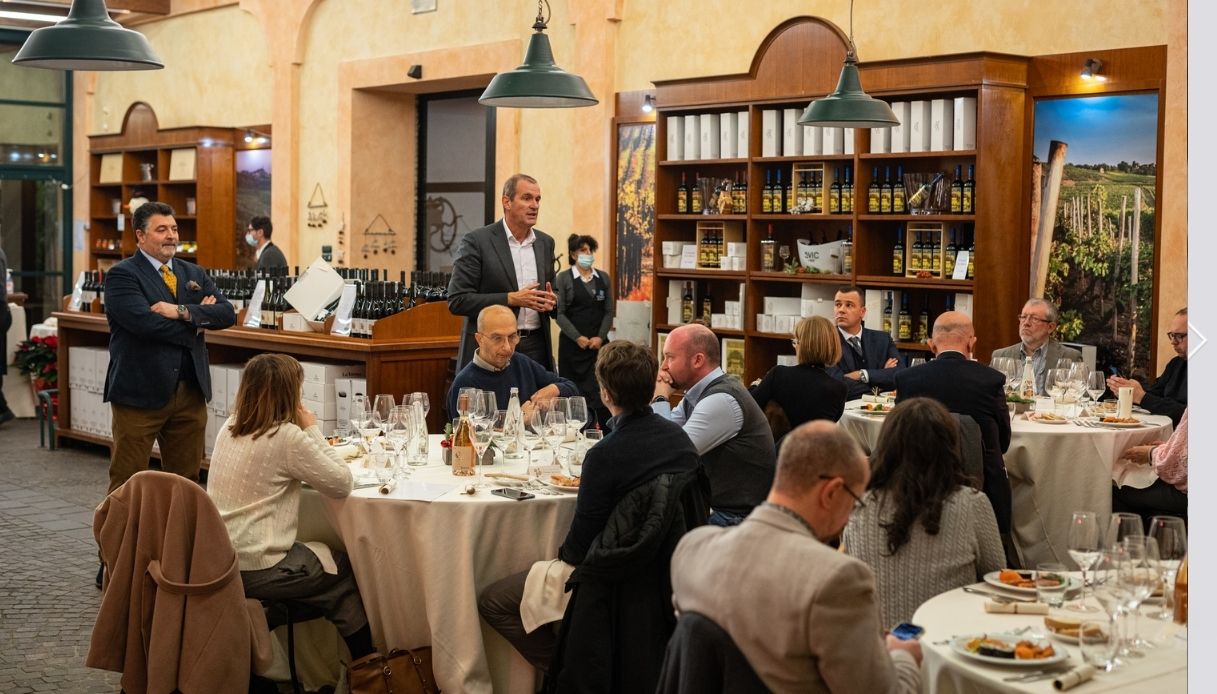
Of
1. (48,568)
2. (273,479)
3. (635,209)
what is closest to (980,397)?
(273,479)

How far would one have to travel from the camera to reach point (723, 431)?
4.43 metres

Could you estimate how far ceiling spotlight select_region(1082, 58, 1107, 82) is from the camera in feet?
24.5

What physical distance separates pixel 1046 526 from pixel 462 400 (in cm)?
295

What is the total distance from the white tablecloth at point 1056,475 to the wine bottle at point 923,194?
2260 millimetres

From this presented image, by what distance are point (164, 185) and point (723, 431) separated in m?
11.9

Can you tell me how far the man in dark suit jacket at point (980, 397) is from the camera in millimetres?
5441

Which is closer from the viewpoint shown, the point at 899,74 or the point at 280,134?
the point at 899,74

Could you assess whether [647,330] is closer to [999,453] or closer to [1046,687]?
[999,453]

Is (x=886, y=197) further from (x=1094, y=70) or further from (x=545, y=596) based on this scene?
(x=545, y=596)

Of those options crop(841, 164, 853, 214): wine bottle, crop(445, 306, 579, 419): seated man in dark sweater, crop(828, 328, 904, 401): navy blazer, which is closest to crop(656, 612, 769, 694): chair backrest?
crop(445, 306, 579, 419): seated man in dark sweater

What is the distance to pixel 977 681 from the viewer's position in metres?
2.58

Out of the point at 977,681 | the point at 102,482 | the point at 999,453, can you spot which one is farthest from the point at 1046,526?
the point at 102,482

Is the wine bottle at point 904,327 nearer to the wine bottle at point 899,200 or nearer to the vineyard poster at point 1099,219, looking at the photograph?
the wine bottle at point 899,200

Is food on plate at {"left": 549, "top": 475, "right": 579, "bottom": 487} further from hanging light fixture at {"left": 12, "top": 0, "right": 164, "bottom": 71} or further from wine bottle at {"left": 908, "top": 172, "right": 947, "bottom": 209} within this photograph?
wine bottle at {"left": 908, "top": 172, "right": 947, "bottom": 209}
